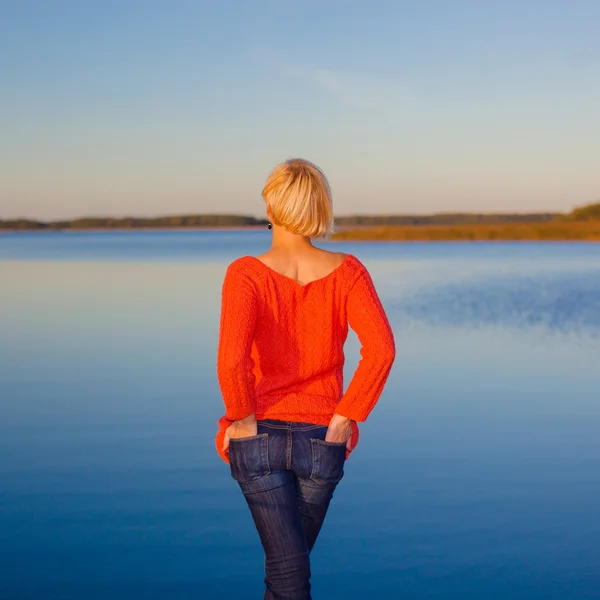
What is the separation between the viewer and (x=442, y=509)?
6000 mm

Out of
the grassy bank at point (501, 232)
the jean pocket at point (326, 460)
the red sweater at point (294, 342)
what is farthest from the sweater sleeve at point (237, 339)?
the grassy bank at point (501, 232)

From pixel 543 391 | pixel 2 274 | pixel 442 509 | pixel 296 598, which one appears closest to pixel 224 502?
pixel 442 509

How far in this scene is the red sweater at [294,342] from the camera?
2.81 meters

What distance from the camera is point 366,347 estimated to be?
2.98 metres

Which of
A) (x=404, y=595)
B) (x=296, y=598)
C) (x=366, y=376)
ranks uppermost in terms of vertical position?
(x=366, y=376)

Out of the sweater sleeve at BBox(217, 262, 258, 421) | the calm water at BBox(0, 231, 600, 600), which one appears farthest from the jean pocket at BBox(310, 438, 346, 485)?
the calm water at BBox(0, 231, 600, 600)

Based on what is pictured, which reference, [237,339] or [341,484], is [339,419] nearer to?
→ [237,339]

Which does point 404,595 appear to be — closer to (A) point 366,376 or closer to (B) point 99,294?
(A) point 366,376

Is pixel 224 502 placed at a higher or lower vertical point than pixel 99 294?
lower

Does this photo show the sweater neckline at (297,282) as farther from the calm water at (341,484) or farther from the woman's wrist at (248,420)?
the calm water at (341,484)

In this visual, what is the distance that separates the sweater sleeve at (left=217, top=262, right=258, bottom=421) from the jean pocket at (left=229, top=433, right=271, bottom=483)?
8cm

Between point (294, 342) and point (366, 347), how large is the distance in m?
0.26

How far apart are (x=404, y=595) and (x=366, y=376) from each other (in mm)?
2279

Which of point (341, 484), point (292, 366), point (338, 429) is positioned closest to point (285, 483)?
point (338, 429)
